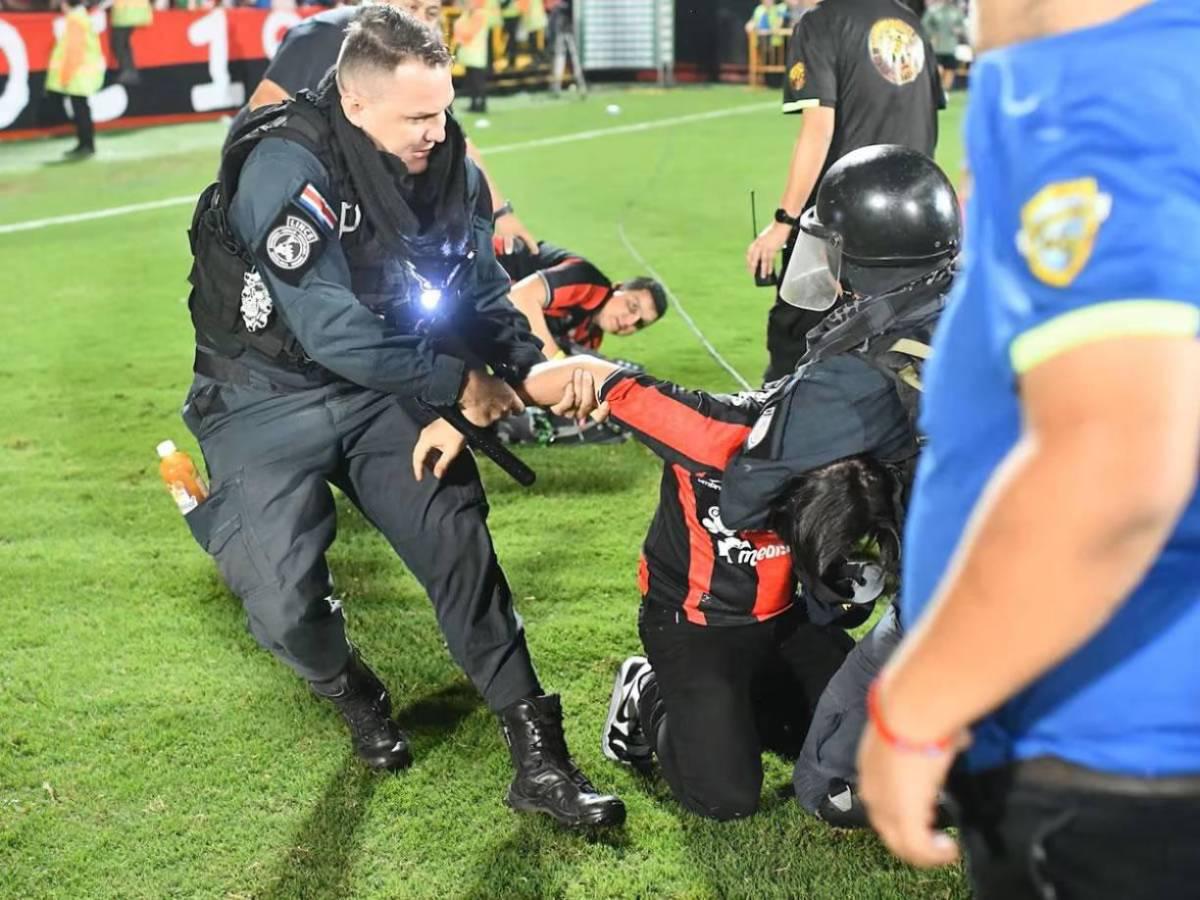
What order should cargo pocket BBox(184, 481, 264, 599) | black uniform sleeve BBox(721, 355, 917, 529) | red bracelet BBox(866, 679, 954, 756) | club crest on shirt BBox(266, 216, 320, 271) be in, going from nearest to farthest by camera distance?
red bracelet BBox(866, 679, 954, 756) < black uniform sleeve BBox(721, 355, 917, 529) < club crest on shirt BBox(266, 216, 320, 271) < cargo pocket BBox(184, 481, 264, 599)

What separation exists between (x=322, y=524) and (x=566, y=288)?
7.71ft

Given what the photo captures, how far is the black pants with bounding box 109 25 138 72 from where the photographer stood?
16766 mm

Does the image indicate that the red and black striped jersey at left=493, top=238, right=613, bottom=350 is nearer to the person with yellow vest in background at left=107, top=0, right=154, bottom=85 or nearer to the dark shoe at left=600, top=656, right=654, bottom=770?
the dark shoe at left=600, top=656, right=654, bottom=770

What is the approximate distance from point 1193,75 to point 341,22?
14.3 ft

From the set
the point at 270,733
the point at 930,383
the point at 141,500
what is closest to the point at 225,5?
the point at 141,500

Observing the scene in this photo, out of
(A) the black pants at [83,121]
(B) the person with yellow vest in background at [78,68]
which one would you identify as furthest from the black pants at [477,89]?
(A) the black pants at [83,121]

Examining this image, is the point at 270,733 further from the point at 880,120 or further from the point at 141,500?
the point at 880,120

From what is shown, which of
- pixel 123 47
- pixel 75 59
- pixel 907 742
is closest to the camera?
pixel 907 742

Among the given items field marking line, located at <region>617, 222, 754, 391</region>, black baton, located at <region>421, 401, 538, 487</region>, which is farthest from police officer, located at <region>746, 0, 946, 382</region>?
black baton, located at <region>421, 401, 538, 487</region>

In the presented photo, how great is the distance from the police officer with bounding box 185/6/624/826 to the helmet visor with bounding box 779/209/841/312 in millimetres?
722

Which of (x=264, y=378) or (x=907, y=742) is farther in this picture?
(x=264, y=378)

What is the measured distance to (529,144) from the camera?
1781 cm

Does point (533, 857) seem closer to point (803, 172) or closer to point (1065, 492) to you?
point (1065, 492)

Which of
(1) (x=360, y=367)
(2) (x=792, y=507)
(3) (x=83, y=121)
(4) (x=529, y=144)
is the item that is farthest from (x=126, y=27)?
(2) (x=792, y=507)
